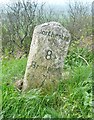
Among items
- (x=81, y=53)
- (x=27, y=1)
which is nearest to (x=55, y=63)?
(x=81, y=53)

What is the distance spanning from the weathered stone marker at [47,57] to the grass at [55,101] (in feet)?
0.57

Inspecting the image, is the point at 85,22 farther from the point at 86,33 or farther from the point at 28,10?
the point at 28,10

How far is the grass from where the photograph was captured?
13.7 ft

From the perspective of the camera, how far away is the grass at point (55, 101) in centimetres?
417

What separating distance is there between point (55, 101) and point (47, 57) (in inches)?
27.1

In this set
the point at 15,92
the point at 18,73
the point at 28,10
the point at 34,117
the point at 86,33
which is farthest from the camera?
the point at 28,10

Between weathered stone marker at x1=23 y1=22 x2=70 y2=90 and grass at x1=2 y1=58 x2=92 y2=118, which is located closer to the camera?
grass at x1=2 y1=58 x2=92 y2=118

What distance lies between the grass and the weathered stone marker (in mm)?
175

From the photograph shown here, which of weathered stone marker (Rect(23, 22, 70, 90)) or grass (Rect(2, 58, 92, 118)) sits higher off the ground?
weathered stone marker (Rect(23, 22, 70, 90))

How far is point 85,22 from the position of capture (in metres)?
8.97

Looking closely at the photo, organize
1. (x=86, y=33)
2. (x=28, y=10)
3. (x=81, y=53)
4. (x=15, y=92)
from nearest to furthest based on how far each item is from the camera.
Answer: (x=15, y=92) < (x=81, y=53) < (x=86, y=33) < (x=28, y=10)

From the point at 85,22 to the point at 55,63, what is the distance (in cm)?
427

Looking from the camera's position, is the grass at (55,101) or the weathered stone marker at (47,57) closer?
the grass at (55,101)

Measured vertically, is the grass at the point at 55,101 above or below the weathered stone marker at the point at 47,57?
below
